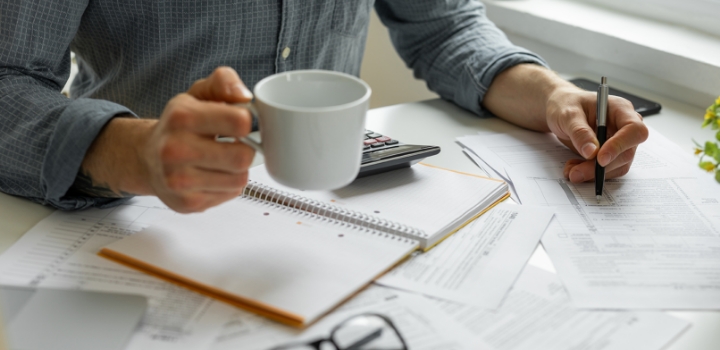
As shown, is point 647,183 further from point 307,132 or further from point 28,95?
point 28,95

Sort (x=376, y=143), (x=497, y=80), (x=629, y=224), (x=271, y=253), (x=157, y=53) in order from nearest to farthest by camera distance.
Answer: (x=271, y=253) < (x=629, y=224) < (x=376, y=143) < (x=157, y=53) < (x=497, y=80)

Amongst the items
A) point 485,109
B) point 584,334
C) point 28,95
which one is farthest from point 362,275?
point 485,109

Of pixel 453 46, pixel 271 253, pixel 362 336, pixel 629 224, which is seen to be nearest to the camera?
pixel 362 336

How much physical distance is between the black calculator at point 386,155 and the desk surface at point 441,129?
0.07 meters

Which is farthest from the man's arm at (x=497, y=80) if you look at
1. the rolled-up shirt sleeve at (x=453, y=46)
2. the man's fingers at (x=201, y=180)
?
the man's fingers at (x=201, y=180)

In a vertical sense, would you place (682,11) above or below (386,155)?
above

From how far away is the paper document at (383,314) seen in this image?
1.69 ft

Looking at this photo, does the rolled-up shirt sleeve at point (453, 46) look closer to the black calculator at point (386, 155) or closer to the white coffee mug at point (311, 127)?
the black calculator at point (386, 155)

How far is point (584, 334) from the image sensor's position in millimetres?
539

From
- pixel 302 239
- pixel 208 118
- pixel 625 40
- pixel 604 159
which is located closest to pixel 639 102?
pixel 625 40

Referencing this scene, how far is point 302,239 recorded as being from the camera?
65cm

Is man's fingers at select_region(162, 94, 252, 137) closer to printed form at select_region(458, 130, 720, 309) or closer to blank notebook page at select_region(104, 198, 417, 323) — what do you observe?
blank notebook page at select_region(104, 198, 417, 323)

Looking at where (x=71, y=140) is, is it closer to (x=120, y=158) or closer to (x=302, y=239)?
(x=120, y=158)

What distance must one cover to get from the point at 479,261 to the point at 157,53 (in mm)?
580
